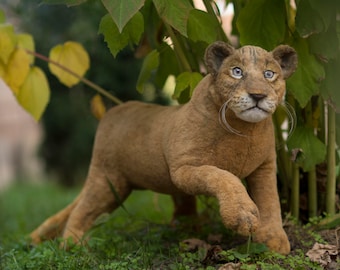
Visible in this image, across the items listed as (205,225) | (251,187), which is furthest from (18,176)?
(251,187)

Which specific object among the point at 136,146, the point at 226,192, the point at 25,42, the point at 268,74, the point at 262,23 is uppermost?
the point at 25,42

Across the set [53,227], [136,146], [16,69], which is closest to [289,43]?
[136,146]

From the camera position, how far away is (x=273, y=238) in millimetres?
1809

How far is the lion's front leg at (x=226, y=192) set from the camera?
→ 1535 mm

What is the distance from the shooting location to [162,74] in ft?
7.32

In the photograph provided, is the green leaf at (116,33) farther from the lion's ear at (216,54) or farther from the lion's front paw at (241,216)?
the lion's front paw at (241,216)

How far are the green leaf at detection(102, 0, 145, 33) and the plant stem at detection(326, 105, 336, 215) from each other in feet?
2.64

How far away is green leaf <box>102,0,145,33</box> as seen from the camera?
1.48 m

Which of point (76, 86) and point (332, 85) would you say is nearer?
point (332, 85)

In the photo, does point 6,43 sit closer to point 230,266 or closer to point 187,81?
point 187,81

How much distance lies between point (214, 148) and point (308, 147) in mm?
366

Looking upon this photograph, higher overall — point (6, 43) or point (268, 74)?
point (6, 43)

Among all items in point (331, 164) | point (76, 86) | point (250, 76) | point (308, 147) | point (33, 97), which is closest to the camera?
point (250, 76)

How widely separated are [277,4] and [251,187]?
0.56 metres
